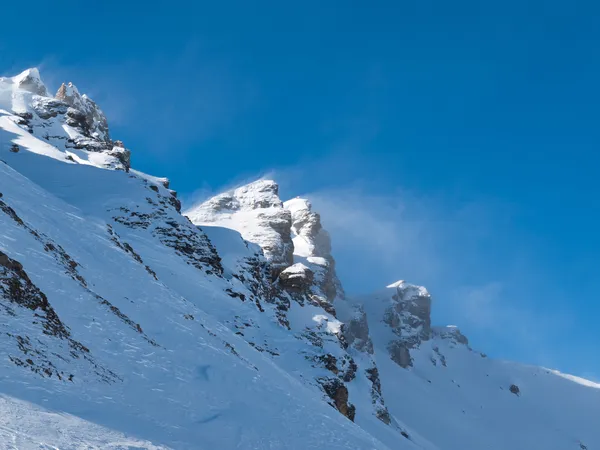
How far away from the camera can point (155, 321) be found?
2080 cm

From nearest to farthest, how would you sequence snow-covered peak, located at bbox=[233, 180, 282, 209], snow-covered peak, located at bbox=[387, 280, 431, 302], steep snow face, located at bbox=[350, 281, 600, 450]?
1. snow-covered peak, located at bbox=[233, 180, 282, 209]
2. steep snow face, located at bbox=[350, 281, 600, 450]
3. snow-covered peak, located at bbox=[387, 280, 431, 302]

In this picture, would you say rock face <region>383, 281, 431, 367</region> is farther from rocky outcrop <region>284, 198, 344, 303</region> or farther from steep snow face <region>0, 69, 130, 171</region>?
steep snow face <region>0, 69, 130, 171</region>

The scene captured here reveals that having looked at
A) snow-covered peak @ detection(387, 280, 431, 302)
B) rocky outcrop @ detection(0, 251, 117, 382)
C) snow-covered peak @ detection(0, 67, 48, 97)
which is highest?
snow-covered peak @ detection(387, 280, 431, 302)

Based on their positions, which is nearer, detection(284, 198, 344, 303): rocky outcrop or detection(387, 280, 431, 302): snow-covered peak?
detection(284, 198, 344, 303): rocky outcrop

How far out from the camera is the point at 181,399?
14883 mm

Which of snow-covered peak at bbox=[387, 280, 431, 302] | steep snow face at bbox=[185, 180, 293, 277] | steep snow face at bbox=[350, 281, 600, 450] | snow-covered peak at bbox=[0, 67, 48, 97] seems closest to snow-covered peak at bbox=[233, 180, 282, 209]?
steep snow face at bbox=[185, 180, 293, 277]

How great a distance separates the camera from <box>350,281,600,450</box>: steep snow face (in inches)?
4619

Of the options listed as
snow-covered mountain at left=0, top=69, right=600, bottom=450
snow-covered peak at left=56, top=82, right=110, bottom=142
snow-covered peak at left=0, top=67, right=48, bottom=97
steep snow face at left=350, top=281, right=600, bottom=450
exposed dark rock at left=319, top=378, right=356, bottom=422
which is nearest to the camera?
snow-covered mountain at left=0, top=69, right=600, bottom=450

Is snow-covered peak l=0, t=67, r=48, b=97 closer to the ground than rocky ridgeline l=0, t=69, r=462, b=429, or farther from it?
farther from it

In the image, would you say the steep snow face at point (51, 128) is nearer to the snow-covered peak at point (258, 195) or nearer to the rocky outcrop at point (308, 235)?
the snow-covered peak at point (258, 195)

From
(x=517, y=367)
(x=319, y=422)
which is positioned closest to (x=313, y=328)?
(x=319, y=422)

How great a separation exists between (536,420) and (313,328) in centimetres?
11358

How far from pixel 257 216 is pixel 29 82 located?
146 ft

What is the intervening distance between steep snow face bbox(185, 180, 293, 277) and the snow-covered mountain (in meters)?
0.44
